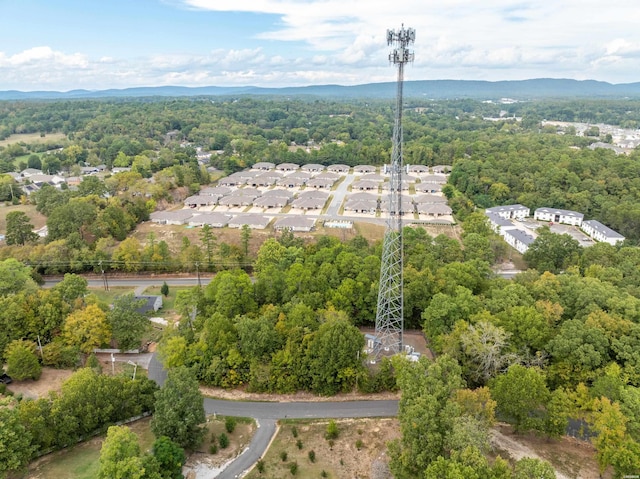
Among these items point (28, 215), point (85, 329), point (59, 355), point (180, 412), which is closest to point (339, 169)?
point (28, 215)

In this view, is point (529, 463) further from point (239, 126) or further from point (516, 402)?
point (239, 126)

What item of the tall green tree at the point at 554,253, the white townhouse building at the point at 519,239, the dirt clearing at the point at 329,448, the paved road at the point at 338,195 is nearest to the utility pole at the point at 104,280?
the dirt clearing at the point at 329,448

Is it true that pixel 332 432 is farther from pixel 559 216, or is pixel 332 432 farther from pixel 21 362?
pixel 559 216

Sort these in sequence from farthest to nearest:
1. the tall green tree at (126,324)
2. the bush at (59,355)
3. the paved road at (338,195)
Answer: the paved road at (338,195), the tall green tree at (126,324), the bush at (59,355)

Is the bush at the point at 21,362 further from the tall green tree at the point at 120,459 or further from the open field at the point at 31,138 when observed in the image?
the open field at the point at 31,138

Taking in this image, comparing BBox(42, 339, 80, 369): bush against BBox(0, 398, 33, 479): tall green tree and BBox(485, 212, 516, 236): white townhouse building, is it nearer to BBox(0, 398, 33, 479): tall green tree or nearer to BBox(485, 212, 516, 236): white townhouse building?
BBox(0, 398, 33, 479): tall green tree

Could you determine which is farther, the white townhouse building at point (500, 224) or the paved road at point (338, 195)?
the paved road at point (338, 195)

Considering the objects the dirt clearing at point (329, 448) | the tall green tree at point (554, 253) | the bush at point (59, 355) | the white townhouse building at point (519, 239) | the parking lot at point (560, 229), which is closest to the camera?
the dirt clearing at point (329, 448)

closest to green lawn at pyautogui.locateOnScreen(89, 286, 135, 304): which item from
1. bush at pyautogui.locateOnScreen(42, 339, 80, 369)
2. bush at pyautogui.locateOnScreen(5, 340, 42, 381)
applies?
bush at pyautogui.locateOnScreen(42, 339, 80, 369)
